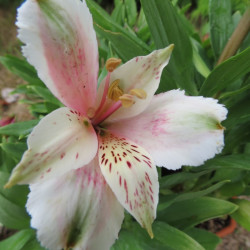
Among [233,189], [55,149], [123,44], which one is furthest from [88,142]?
[233,189]

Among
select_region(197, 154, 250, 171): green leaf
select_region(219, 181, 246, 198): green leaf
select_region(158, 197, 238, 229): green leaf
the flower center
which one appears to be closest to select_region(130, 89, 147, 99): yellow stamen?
the flower center

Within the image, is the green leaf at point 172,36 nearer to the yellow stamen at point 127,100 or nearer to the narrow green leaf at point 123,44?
the narrow green leaf at point 123,44

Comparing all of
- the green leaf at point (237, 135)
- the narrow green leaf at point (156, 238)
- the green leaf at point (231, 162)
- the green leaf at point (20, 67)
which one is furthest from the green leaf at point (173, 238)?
the green leaf at point (20, 67)

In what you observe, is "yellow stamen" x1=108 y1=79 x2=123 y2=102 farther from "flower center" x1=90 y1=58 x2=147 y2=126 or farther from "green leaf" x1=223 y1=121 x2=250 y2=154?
"green leaf" x1=223 y1=121 x2=250 y2=154

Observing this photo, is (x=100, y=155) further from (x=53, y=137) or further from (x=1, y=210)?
(x=1, y=210)

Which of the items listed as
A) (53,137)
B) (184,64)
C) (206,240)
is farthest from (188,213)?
(53,137)

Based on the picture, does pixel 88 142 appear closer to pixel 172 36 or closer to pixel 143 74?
pixel 143 74
